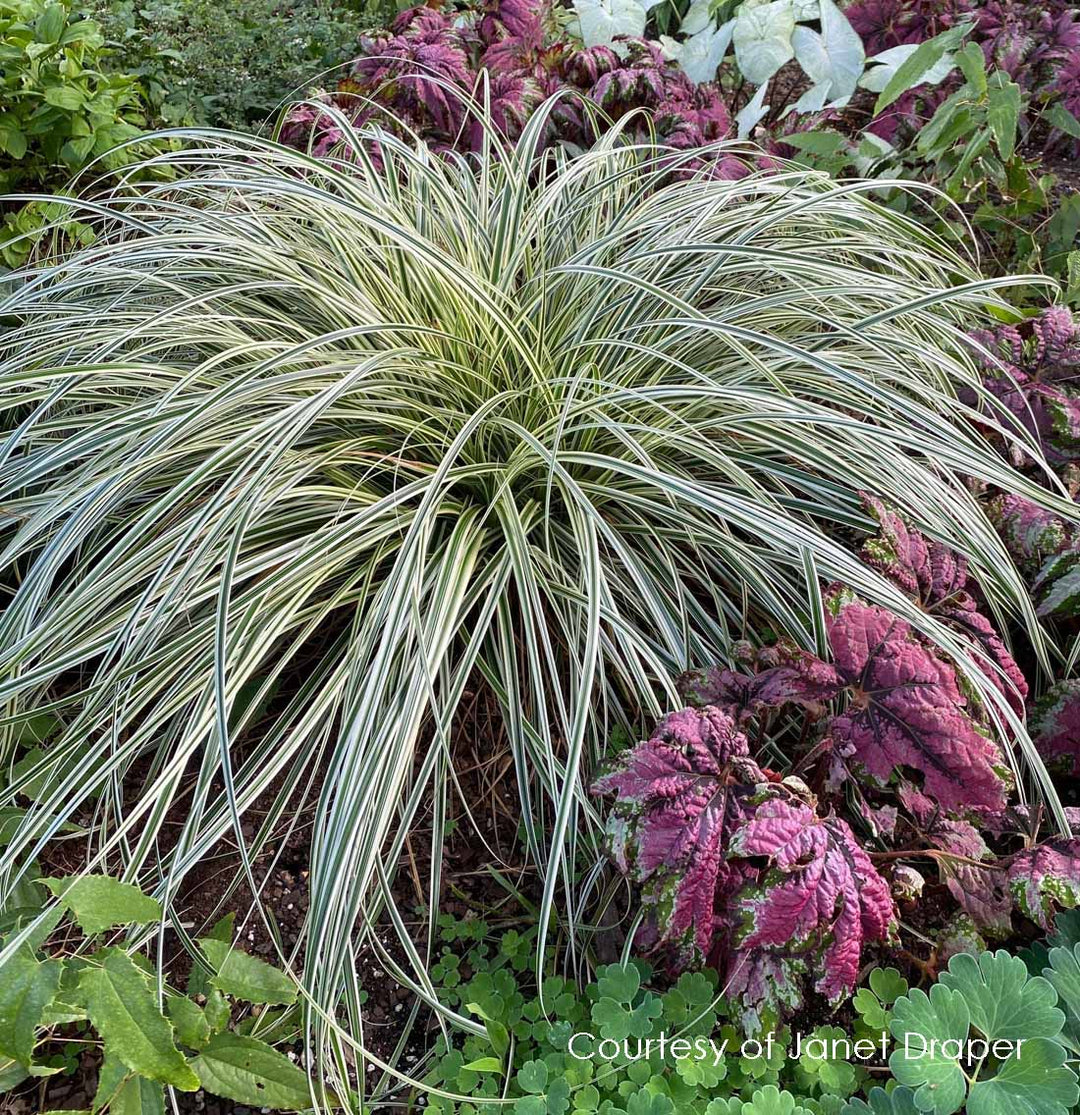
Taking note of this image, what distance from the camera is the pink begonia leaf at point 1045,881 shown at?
1128 mm

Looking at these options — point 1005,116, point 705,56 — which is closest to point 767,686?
point 1005,116

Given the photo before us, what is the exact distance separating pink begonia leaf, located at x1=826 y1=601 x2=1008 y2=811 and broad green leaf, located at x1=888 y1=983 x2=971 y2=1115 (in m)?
0.22

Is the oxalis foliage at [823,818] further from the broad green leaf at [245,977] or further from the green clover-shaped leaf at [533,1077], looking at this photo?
the broad green leaf at [245,977]

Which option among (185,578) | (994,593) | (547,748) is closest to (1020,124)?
(994,593)

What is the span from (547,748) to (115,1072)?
64 centimetres

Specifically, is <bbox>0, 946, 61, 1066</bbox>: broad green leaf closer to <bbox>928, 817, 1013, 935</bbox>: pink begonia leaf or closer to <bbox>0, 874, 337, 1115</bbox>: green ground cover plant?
<bbox>0, 874, 337, 1115</bbox>: green ground cover plant

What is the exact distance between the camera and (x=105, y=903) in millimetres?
1081

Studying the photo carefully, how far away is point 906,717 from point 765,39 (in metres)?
2.02

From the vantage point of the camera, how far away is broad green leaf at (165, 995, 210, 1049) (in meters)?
1.16

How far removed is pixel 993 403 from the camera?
162 cm

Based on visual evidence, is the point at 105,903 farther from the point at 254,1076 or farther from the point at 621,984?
the point at 621,984

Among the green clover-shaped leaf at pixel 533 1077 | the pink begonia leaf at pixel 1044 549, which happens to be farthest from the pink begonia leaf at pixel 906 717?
the green clover-shaped leaf at pixel 533 1077

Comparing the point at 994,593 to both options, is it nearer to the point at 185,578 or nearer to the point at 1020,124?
the point at 185,578

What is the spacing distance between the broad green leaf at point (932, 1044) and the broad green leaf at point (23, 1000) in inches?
36.6
